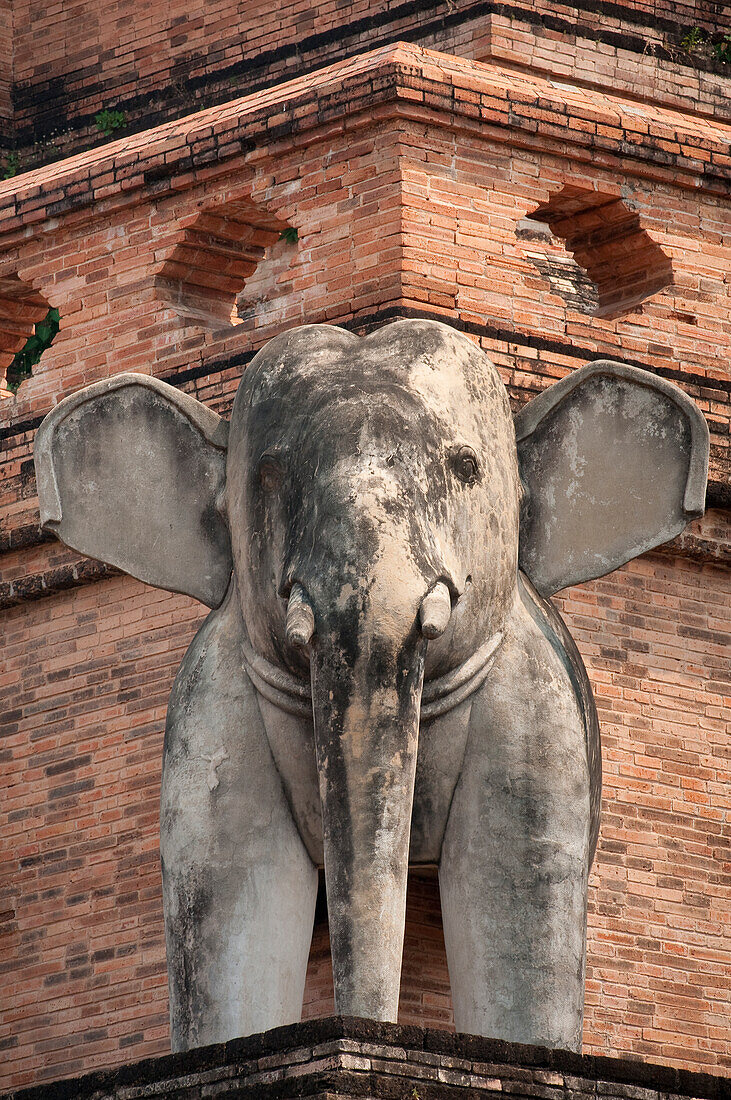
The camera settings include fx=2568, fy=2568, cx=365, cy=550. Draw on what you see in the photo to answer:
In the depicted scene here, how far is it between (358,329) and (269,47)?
4.01 m

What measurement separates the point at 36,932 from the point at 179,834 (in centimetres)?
256

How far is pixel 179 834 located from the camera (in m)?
6.95

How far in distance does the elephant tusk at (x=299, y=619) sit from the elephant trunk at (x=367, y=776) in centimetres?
4

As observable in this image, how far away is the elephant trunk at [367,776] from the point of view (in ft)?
20.7

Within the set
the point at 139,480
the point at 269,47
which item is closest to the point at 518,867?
the point at 139,480

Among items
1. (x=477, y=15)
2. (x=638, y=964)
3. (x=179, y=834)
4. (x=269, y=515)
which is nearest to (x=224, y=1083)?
(x=179, y=834)

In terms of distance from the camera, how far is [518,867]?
6.78 metres

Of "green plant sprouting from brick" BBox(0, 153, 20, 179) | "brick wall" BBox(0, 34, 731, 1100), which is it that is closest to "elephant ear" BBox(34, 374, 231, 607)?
"brick wall" BBox(0, 34, 731, 1100)

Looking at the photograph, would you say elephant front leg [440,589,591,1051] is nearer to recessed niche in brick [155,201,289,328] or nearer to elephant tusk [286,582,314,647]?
elephant tusk [286,582,314,647]

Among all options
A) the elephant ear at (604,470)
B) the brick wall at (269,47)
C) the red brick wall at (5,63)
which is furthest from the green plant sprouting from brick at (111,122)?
the elephant ear at (604,470)

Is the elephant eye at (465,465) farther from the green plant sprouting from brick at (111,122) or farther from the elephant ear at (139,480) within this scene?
the green plant sprouting from brick at (111,122)

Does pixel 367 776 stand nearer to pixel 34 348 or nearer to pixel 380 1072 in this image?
pixel 380 1072

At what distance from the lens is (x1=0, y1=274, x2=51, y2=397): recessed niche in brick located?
9.84m

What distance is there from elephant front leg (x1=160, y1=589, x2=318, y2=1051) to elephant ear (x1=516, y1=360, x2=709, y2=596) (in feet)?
3.30
